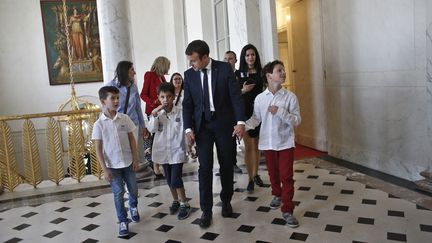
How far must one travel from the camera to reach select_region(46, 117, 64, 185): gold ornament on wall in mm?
5613

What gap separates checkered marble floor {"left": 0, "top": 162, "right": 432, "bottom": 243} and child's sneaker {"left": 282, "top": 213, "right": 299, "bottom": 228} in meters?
0.04

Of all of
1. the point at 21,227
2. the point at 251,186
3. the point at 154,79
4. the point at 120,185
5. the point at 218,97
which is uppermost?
the point at 154,79

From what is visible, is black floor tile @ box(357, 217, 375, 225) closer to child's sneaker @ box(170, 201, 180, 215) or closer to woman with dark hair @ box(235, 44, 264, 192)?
woman with dark hair @ box(235, 44, 264, 192)

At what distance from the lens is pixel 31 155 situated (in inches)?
220

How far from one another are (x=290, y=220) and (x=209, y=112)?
1218 mm

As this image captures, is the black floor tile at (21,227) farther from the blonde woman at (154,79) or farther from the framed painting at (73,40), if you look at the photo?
the framed painting at (73,40)

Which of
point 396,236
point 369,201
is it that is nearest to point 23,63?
point 369,201

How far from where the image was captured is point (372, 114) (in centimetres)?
523

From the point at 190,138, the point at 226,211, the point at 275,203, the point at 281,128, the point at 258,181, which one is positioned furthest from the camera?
the point at 258,181

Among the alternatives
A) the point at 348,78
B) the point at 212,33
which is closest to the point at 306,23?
the point at 348,78

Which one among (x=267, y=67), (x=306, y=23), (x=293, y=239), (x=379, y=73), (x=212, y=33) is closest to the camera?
(x=293, y=239)

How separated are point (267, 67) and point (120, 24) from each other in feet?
9.38

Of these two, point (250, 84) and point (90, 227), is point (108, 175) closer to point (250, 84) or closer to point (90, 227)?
point (90, 227)

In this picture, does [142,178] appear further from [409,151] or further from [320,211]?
[409,151]
